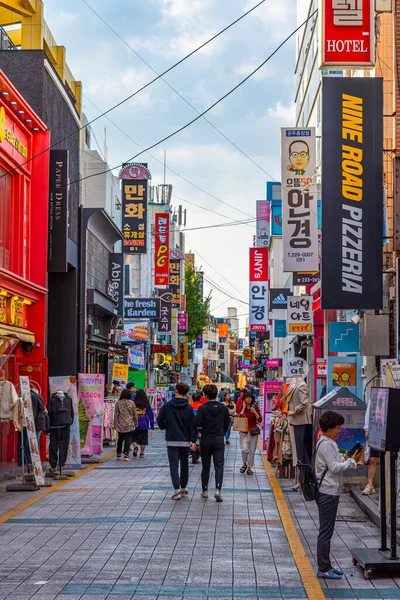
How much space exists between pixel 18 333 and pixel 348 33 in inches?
341

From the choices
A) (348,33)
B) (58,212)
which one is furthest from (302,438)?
(58,212)

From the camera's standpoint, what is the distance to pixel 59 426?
1831 cm

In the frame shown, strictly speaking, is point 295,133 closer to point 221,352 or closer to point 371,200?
point 371,200

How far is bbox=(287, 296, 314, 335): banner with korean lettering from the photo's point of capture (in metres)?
30.8

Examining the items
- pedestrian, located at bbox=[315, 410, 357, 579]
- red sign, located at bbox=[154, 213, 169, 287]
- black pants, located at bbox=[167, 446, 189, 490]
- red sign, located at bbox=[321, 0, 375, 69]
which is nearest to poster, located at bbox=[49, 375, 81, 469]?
black pants, located at bbox=[167, 446, 189, 490]

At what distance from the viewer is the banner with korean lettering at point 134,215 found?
39.7 meters

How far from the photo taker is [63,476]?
1780cm

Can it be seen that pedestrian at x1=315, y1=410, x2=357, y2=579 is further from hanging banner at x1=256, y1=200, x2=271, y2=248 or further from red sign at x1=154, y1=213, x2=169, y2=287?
hanging banner at x1=256, y1=200, x2=271, y2=248

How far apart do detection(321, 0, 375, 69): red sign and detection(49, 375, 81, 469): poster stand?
8.07 meters

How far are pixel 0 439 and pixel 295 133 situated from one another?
1016 cm

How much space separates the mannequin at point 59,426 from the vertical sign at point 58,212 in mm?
5021

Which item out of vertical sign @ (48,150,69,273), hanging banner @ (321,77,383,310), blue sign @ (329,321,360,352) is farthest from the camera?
vertical sign @ (48,150,69,273)

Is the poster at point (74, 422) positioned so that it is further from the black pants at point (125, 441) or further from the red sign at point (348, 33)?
the red sign at point (348, 33)

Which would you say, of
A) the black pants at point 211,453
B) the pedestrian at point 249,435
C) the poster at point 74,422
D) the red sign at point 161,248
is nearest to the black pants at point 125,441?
the poster at point 74,422
